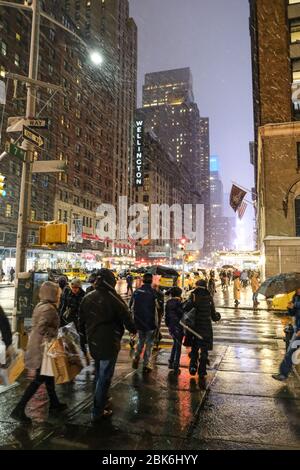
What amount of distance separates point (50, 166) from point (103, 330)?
5.62 meters

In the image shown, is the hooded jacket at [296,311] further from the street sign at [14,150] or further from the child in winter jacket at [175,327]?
the street sign at [14,150]

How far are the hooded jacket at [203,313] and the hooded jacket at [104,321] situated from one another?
2.49 metres

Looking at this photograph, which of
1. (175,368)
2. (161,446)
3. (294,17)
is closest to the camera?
(161,446)

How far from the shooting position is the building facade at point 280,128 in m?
25.3

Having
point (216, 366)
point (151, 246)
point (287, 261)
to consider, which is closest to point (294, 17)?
point (287, 261)

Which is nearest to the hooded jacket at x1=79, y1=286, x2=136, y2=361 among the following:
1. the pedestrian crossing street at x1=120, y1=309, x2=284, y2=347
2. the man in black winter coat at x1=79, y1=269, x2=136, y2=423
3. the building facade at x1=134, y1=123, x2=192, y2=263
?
the man in black winter coat at x1=79, y1=269, x2=136, y2=423

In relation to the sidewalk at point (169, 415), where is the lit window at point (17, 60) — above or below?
above

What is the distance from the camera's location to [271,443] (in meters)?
4.56

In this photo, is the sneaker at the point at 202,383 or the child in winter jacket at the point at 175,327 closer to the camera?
the sneaker at the point at 202,383

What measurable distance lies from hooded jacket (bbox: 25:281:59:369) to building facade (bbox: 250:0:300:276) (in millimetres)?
21785

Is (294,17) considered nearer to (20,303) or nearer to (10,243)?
(20,303)

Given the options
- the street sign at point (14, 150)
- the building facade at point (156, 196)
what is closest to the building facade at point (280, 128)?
the street sign at point (14, 150)

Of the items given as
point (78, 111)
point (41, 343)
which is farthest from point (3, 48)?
point (41, 343)
